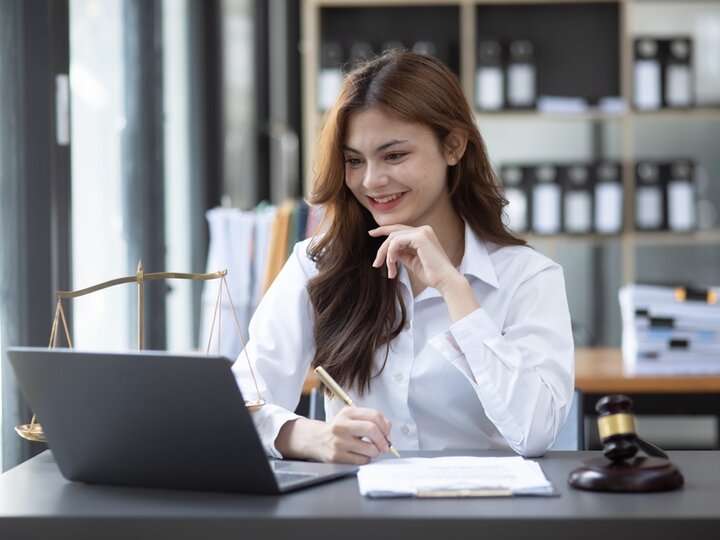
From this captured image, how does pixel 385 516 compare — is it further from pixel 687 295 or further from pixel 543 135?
pixel 543 135

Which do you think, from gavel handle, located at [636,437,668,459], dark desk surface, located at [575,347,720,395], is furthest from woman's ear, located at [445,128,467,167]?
dark desk surface, located at [575,347,720,395]

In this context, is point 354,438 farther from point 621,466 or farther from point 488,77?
point 488,77

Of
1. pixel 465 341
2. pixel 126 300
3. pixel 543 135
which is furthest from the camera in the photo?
pixel 543 135

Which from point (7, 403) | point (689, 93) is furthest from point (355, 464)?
point (689, 93)

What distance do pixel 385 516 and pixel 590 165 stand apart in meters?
3.31

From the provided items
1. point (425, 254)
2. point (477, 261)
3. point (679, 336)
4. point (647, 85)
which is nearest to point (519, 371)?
point (425, 254)

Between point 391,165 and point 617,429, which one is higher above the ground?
point 391,165

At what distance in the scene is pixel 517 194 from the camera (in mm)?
4230

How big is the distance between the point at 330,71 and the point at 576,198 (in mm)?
1089

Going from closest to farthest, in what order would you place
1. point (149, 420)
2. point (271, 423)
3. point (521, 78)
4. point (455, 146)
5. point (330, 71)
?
point (149, 420), point (271, 423), point (455, 146), point (330, 71), point (521, 78)

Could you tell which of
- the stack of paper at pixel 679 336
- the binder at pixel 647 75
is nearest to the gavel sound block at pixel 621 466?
the stack of paper at pixel 679 336

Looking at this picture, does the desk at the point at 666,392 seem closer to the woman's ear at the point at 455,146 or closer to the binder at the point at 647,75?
the woman's ear at the point at 455,146

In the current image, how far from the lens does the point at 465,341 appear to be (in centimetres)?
160

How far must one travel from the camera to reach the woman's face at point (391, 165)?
182 centimetres
